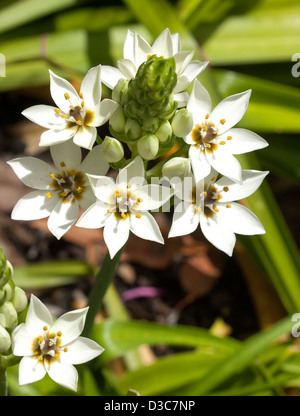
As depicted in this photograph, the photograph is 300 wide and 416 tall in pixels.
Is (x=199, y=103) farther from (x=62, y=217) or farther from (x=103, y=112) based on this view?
(x=62, y=217)

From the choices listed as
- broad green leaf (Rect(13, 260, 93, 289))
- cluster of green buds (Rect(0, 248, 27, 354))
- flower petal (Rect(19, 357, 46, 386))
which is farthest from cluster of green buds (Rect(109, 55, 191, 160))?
broad green leaf (Rect(13, 260, 93, 289))

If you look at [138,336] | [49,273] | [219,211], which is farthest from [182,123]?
[49,273]

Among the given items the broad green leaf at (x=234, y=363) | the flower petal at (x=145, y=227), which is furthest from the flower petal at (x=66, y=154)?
the broad green leaf at (x=234, y=363)

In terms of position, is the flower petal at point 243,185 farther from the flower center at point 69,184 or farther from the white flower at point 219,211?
the flower center at point 69,184

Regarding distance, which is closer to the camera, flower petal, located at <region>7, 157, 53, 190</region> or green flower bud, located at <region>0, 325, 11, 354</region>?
green flower bud, located at <region>0, 325, 11, 354</region>

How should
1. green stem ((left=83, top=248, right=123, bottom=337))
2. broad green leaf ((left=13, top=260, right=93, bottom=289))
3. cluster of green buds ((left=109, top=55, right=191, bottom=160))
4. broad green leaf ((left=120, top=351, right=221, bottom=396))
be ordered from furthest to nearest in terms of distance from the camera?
broad green leaf ((left=13, top=260, right=93, bottom=289)), broad green leaf ((left=120, top=351, right=221, bottom=396)), green stem ((left=83, top=248, right=123, bottom=337)), cluster of green buds ((left=109, top=55, right=191, bottom=160))

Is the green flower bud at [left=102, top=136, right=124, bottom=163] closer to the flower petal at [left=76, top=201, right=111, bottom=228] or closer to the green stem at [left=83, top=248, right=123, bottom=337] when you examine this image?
the flower petal at [left=76, top=201, right=111, bottom=228]
